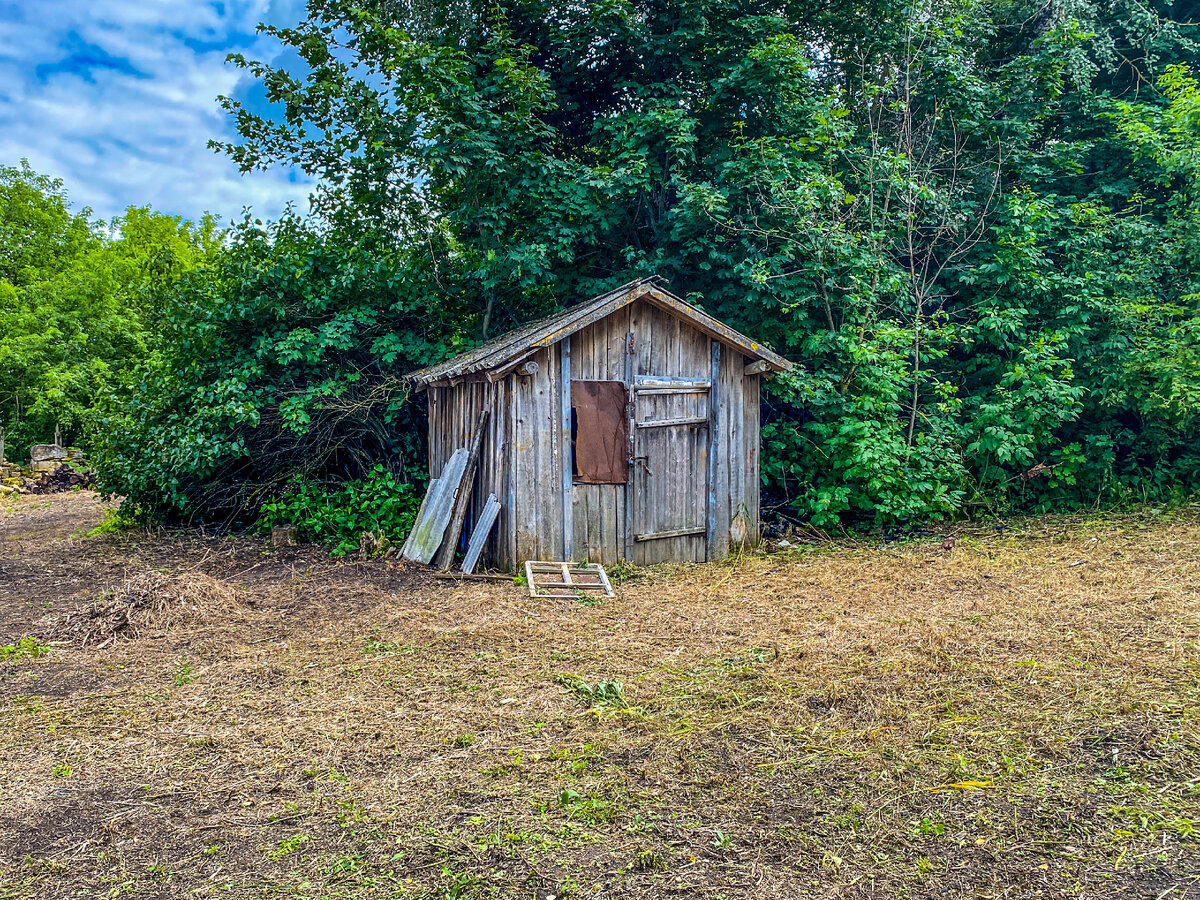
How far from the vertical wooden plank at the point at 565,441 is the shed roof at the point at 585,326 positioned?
10.4 inches

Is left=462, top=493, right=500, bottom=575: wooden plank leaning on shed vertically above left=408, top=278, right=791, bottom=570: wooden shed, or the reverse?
left=408, top=278, right=791, bottom=570: wooden shed

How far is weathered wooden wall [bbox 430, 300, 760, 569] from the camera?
841 centimetres

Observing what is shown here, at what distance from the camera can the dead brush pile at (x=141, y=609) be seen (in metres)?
6.29

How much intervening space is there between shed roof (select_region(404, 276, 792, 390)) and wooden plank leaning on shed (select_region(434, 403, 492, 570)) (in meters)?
0.76

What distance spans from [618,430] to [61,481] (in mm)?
17979

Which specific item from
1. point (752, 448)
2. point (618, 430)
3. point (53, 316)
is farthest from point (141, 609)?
point (53, 316)

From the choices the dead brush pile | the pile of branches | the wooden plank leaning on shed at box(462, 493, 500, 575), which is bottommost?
the dead brush pile

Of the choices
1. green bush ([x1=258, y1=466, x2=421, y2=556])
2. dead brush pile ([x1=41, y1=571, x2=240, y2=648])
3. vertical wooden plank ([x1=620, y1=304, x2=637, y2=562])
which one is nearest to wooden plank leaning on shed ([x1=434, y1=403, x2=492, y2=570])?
green bush ([x1=258, y1=466, x2=421, y2=556])

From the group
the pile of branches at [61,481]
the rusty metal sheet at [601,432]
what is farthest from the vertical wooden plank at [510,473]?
the pile of branches at [61,481]

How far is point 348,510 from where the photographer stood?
1032 cm

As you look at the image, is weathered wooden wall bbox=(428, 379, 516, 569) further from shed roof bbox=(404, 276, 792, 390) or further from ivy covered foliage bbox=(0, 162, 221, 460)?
ivy covered foliage bbox=(0, 162, 221, 460)

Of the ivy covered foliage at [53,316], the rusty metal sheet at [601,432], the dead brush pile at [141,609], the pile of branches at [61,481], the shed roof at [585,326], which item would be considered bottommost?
the dead brush pile at [141,609]

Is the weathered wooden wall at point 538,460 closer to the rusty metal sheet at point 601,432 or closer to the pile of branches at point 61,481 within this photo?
the rusty metal sheet at point 601,432

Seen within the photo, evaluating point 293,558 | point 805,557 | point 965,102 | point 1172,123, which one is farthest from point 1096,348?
point 293,558
